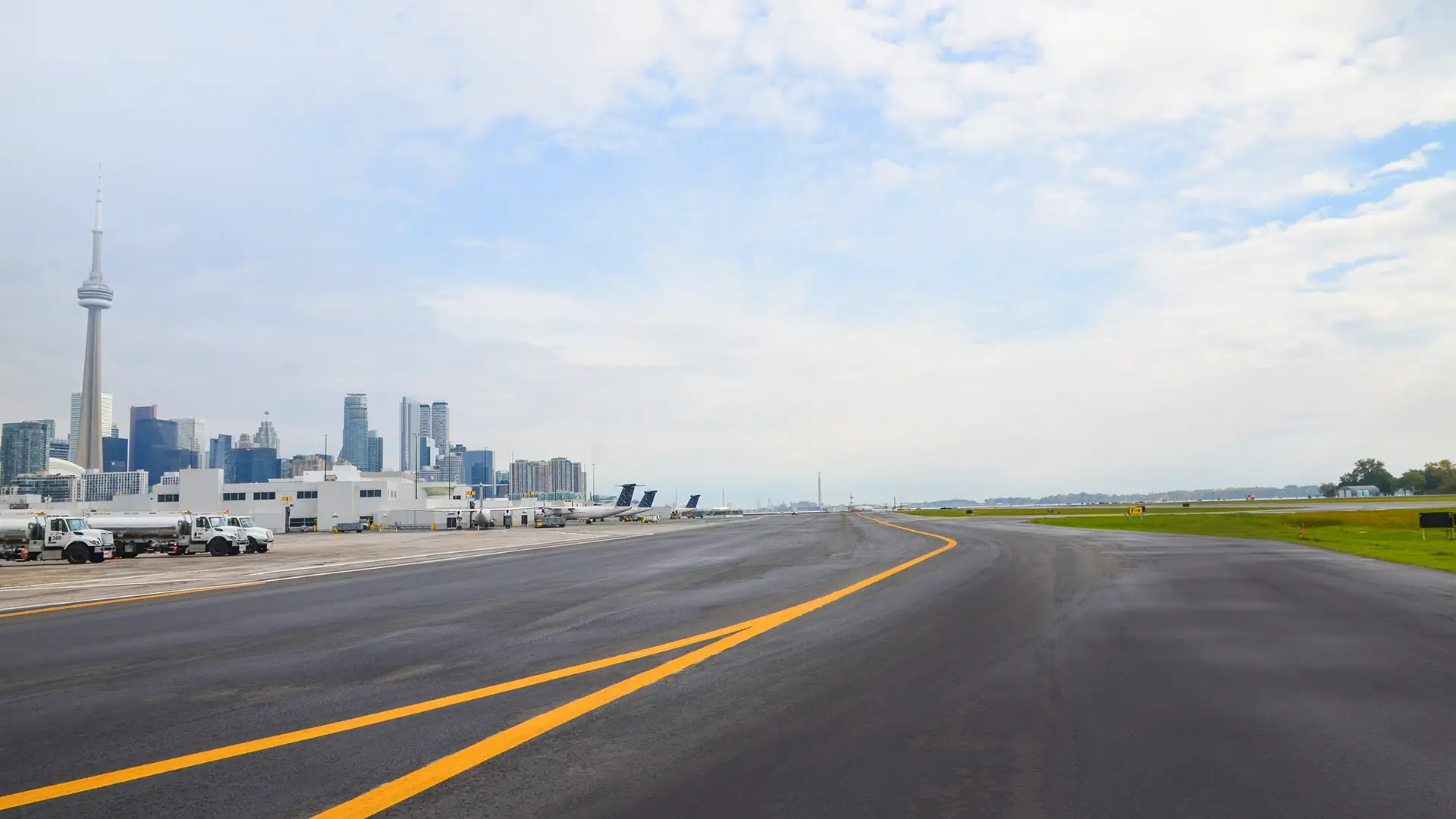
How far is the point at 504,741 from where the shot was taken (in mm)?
5555

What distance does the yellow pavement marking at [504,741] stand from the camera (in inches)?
174

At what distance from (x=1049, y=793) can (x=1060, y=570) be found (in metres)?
14.9

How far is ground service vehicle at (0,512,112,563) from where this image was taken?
34.4 metres

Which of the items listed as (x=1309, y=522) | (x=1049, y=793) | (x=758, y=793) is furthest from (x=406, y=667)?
(x=1309, y=522)

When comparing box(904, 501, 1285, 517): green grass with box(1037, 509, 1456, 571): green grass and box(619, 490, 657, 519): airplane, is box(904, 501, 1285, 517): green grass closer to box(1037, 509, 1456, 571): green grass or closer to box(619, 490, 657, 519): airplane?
box(1037, 509, 1456, 571): green grass

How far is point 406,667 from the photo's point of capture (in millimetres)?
8344

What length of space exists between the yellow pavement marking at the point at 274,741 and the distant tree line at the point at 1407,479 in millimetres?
165121

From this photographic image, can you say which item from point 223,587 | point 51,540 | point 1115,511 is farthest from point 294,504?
point 1115,511

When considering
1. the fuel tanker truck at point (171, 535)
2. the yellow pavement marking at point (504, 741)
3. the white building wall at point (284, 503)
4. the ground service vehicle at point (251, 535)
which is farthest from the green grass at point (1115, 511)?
the yellow pavement marking at point (504, 741)

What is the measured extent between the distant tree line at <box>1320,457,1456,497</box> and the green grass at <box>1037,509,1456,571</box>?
350ft

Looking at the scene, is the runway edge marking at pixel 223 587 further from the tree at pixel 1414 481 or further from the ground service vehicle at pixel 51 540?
the tree at pixel 1414 481

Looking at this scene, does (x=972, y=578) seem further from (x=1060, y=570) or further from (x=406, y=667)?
(x=406, y=667)

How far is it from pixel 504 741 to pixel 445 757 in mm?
439

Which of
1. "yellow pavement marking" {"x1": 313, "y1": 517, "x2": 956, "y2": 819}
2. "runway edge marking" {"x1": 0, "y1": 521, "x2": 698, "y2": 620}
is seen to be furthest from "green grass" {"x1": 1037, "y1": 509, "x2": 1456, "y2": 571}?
"runway edge marking" {"x1": 0, "y1": 521, "x2": 698, "y2": 620}
